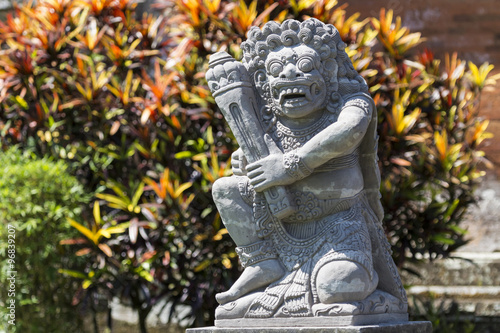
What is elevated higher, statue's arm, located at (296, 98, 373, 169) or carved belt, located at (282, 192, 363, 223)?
statue's arm, located at (296, 98, 373, 169)

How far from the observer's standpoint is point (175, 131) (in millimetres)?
5633

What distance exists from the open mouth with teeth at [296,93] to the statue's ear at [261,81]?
118 millimetres

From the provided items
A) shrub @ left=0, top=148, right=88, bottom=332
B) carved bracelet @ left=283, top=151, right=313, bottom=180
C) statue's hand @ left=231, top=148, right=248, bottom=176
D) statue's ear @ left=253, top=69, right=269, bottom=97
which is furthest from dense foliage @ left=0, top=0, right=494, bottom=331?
carved bracelet @ left=283, top=151, right=313, bottom=180

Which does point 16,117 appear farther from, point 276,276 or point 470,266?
point 470,266

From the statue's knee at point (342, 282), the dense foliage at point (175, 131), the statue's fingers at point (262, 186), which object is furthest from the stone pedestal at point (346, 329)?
the dense foliage at point (175, 131)

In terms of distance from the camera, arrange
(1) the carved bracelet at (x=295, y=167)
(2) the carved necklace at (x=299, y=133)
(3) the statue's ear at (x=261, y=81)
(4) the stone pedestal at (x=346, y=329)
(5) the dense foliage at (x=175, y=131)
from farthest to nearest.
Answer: (5) the dense foliage at (x=175, y=131), (3) the statue's ear at (x=261, y=81), (2) the carved necklace at (x=299, y=133), (1) the carved bracelet at (x=295, y=167), (4) the stone pedestal at (x=346, y=329)

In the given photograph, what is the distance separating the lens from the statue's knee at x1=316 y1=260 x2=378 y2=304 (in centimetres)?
321

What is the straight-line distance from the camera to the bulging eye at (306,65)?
11.2 feet

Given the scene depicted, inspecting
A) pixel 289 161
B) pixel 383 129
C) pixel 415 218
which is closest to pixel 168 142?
pixel 383 129

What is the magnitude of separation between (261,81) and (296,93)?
25cm

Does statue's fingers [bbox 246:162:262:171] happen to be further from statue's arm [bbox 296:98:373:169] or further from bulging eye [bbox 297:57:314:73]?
bulging eye [bbox 297:57:314:73]

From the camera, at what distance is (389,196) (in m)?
5.29

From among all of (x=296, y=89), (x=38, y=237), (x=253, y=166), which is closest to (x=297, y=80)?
(x=296, y=89)

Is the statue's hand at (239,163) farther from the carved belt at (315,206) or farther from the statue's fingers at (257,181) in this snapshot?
the carved belt at (315,206)
